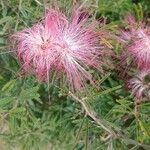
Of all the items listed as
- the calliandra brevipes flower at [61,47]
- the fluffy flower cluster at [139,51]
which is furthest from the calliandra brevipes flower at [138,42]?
the calliandra brevipes flower at [61,47]

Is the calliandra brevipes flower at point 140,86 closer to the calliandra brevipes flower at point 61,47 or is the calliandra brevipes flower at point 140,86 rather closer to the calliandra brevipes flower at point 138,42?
the calliandra brevipes flower at point 138,42

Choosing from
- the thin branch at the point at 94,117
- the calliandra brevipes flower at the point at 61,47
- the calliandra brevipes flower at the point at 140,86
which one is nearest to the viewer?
the calliandra brevipes flower at the point at 61,47

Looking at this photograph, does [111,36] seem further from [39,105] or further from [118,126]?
[39,105]

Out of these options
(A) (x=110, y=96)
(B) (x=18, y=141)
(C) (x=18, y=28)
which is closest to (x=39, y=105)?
(B) (x=18, y=141)

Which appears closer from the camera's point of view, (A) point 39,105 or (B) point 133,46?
(B) point 133,46

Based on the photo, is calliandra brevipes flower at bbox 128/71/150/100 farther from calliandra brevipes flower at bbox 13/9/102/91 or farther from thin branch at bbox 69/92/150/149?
calliandra brevipes flower at bbox 13/9/102/91

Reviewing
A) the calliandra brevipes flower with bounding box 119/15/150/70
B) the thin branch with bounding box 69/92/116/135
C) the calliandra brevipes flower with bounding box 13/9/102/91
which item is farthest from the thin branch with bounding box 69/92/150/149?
the calliandra brevipes flower with bounding box 119/15/150/70

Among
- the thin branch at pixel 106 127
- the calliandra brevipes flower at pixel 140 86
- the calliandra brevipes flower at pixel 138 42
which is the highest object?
the calliandra brevipes flower at pixel 138 42

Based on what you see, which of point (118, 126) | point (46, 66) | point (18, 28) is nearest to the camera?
point (46, 66)
